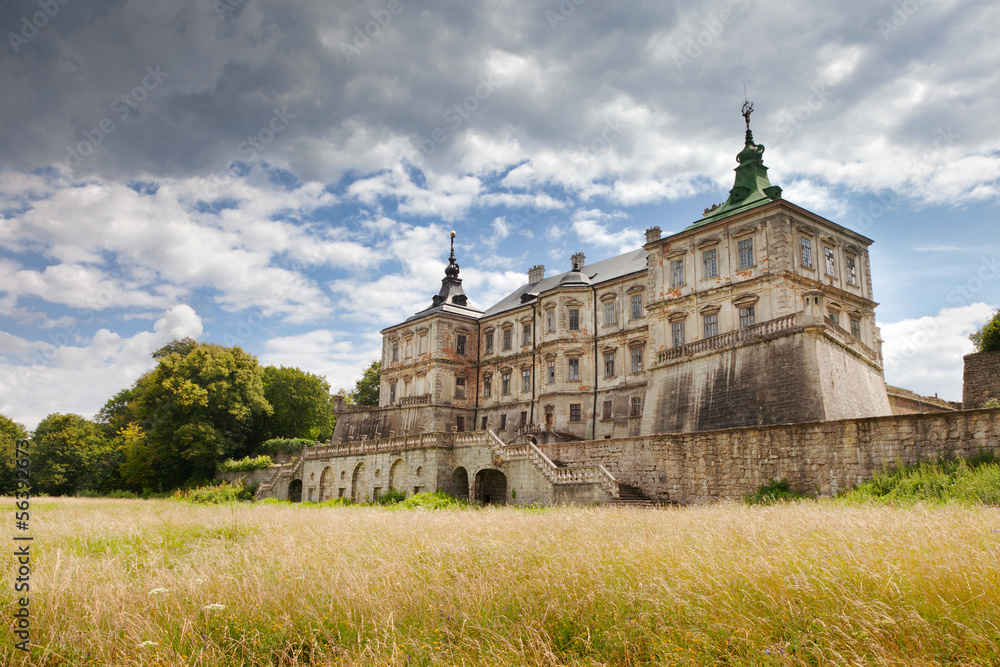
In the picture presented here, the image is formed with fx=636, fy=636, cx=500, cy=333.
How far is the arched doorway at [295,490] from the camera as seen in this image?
141 feet

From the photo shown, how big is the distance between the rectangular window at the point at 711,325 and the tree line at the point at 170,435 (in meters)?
35.0

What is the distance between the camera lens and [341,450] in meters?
39.8

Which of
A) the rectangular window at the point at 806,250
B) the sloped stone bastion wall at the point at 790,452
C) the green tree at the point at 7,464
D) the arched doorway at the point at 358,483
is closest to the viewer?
the sloped stone bastion wall at the point at 790,452

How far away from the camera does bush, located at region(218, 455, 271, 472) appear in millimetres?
45062

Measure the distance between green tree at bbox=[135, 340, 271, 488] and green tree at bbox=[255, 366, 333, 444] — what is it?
5036 millimetres

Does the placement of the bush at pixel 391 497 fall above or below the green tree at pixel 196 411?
below

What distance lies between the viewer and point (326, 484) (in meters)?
40.5

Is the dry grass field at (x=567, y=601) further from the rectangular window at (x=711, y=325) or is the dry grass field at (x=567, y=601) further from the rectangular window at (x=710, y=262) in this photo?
the rectangular window at (x=710, y=262)

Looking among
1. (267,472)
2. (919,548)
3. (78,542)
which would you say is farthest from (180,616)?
(267,472)

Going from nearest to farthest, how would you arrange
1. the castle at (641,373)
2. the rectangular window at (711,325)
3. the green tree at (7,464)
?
the castle at (641,373)
the rectangular window at (711,325)
the green tree at (7,464)

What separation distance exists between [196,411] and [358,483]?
690 inches

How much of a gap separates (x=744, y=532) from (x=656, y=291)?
25.2 metres

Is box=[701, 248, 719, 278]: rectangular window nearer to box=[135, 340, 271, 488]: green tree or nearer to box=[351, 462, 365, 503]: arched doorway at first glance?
box=[351, 462, 365, 503]: arched doorway

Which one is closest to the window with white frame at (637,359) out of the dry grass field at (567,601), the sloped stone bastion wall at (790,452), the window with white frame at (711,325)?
the window with white frame at (711,325)
